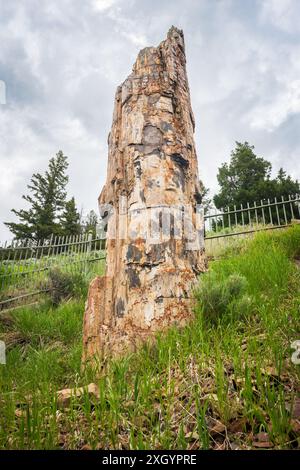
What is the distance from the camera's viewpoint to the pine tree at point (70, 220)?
23766mm

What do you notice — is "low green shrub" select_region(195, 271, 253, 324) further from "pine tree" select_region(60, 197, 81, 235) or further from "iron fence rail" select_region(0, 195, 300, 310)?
"pine tree" select_region(60, 197, 81, 235)

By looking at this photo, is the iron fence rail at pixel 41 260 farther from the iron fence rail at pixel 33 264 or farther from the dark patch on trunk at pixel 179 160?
the dark patch on trunk at pixel 179 160

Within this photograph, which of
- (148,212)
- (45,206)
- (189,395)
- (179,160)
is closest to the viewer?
(189,395)

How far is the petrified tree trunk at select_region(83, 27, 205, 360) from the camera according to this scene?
6.74 feet

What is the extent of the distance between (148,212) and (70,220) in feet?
75.8

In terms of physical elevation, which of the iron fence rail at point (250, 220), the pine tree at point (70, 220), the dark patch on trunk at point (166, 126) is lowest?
the dark patch on trunk at point (166, 126)

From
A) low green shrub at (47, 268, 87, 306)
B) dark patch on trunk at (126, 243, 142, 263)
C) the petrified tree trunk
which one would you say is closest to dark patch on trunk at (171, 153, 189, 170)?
the petrified tree trunk

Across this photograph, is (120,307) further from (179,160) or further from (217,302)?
(179,160)

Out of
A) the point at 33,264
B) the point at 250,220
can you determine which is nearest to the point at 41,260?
the point at 33,264

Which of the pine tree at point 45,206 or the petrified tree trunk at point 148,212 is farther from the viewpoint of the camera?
the pine tree at point 45,206

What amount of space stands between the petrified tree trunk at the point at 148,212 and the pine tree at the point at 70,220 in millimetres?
21567

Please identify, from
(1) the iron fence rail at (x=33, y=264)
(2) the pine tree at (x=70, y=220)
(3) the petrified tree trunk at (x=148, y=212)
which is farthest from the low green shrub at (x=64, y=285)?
(2) the pine tree at (x=70, y=220)

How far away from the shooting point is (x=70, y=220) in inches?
953
